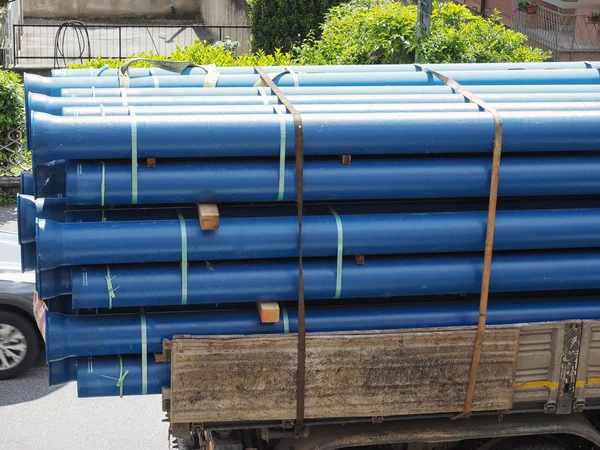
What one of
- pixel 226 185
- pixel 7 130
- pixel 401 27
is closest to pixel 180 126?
pixel 226 185

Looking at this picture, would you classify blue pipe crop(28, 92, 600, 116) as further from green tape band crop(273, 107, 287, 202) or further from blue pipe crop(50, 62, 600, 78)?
blue pipe crop(50, 62, 600, 78)

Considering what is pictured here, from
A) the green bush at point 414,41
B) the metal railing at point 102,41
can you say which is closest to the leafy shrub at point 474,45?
the green bush at point 414,41

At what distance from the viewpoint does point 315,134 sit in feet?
17.0

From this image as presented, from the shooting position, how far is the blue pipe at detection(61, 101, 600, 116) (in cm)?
526

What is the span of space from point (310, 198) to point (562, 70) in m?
2.55

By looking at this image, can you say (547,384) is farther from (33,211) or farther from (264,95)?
(33,211)

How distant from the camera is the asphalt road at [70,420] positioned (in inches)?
314

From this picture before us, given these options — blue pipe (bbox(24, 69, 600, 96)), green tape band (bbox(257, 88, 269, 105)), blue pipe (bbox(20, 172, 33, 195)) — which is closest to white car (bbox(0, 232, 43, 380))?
blue pipe (bbox(20, 172, 33, 195))

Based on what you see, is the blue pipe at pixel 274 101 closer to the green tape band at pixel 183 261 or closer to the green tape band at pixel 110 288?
the green tape band at pixel 183 261

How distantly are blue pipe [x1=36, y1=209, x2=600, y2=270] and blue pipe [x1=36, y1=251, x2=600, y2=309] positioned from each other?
0.28 feet

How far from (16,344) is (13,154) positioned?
611 cm

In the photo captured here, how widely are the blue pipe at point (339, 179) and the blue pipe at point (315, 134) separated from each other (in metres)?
0.08

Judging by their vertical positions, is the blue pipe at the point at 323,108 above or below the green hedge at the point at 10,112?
above

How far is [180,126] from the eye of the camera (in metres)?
5.11
